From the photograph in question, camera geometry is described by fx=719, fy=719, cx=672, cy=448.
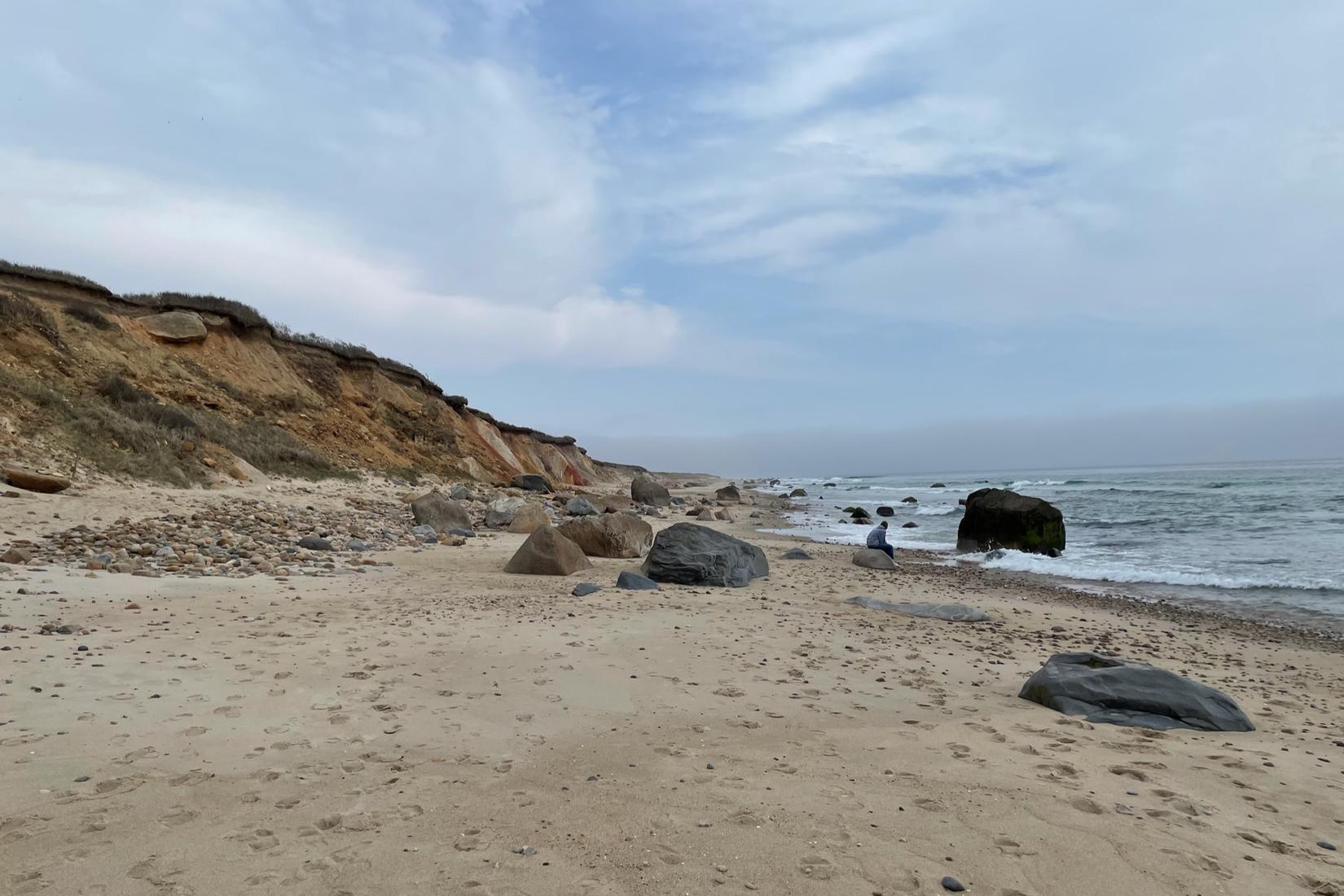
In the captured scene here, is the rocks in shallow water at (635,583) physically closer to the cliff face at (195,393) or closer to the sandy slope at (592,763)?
the sandy slope at (592,763)

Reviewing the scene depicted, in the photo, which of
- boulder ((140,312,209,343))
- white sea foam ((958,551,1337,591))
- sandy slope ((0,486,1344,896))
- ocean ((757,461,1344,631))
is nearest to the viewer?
sandy slope ((0,486,1344,896))

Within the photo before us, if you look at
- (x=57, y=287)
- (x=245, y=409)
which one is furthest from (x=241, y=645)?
(x=57, y=287)

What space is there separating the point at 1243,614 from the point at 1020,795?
8945mm

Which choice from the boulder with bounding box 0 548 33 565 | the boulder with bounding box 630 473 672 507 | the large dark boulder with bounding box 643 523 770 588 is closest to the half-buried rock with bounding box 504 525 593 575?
the large dark boulder with bounding box 643 523 770 588

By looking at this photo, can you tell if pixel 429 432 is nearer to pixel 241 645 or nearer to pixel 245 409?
pixel 245 409

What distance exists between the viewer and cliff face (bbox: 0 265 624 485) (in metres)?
13.5

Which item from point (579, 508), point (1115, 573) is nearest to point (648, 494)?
point (579, 508)

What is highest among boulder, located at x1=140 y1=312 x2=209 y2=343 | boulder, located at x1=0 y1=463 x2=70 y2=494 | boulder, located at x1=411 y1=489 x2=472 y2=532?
boulder, located at x1=140 y1=312 x2=209 y2=343

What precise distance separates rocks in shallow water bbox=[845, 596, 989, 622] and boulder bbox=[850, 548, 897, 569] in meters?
4.05

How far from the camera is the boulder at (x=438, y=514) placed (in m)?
14.6

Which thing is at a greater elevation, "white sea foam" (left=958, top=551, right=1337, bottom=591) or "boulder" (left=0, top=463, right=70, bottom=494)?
"boulder" (left=0, top=463, right=70, bottom=494)

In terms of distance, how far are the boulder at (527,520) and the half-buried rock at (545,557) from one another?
5.26 metres

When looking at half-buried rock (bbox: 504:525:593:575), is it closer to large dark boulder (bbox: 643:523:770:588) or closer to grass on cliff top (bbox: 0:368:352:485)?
large dark boulder (bbox: 643:523:770:588)

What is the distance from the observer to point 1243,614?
9.81 meters
